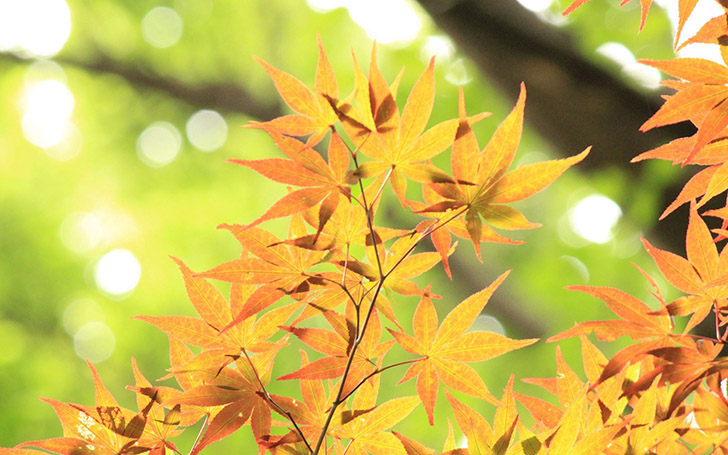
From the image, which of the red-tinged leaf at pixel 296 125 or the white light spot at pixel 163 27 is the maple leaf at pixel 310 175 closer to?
the red-tinged leaf at pixel 296 125

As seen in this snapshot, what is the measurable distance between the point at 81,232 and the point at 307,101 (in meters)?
3.42

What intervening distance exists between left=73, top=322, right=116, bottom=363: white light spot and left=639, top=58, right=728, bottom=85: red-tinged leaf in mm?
3166

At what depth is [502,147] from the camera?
0.35 m

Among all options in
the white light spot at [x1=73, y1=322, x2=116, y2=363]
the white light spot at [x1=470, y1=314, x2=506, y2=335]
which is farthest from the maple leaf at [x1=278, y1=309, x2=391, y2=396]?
the white light spot at [x1=73, y1=322, x2=116, y2=363]

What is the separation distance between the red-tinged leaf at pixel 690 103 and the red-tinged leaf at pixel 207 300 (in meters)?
0.30

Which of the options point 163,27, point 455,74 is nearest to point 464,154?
point 455,74

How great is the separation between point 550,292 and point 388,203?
3.30 ft

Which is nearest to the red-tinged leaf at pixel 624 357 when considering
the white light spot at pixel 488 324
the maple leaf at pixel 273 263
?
the maple leaf at pixel 273 263

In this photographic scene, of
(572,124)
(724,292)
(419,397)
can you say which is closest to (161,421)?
(419,397)

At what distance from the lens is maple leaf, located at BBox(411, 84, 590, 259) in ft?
1.15

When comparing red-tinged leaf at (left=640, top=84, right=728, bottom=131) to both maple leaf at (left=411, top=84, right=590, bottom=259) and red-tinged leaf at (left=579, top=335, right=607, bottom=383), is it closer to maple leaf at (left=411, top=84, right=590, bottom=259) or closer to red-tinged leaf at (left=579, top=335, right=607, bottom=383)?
maple leaf at (left=411, top=84, right=590, bottom=259)

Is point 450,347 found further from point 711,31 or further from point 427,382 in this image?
point 711,31

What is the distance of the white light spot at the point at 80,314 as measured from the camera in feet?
10.1

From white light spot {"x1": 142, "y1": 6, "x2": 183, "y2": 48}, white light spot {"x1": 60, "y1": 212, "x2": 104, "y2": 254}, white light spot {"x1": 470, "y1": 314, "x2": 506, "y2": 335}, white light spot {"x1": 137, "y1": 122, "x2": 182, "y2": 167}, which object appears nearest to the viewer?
white light spot {"x1": 470, "y1": 314, "x2": 506, "y2": 335}
